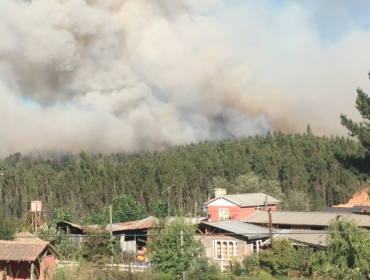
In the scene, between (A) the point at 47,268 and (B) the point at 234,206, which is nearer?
(A) the point at 47,268

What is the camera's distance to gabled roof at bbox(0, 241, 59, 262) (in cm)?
2527

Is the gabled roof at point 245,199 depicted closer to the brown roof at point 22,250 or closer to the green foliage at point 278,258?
the green foliage at point 278,258

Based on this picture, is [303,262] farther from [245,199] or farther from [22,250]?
[245,199]

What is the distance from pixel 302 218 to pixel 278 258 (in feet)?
47.2

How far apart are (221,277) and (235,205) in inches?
962

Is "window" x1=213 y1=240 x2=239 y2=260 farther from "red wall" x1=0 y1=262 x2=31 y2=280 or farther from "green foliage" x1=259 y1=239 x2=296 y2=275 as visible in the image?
"red wall" x1=0 y1=262 x2=31 y2=280

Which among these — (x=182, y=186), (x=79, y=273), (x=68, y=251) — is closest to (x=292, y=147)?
(x=182, y=186)

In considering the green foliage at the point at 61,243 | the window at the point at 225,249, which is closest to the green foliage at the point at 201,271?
the window at the point at 225,249

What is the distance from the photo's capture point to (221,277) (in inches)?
1096

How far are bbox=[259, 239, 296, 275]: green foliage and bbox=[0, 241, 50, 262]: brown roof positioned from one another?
1481cm

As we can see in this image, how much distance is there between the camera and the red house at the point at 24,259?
25.1 m

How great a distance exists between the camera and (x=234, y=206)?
52.2 m

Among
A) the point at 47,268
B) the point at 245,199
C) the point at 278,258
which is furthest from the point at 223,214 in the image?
the point at 47,268

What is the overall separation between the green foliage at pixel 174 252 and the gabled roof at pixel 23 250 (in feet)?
20.4
